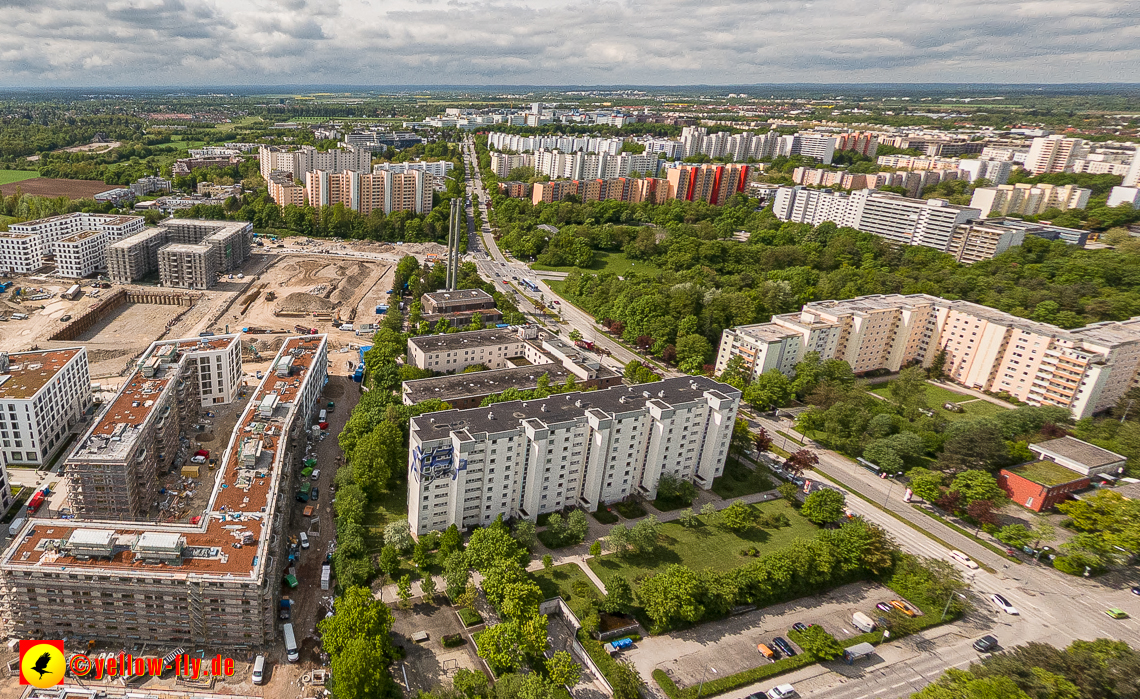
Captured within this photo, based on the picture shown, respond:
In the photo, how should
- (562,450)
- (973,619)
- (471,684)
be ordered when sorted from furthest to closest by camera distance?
(562,450)
(973,619)
(471,684)

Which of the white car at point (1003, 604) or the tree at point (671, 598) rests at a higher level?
the tree at point (671, 598)

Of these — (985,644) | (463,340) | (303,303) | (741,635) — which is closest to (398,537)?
(741,635)

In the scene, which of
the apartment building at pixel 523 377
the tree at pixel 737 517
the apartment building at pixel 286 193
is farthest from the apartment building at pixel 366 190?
the tree at pixel 737 517

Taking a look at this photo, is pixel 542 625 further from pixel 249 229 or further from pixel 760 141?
pixel 760 141

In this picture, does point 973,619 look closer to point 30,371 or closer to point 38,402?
point 38,402

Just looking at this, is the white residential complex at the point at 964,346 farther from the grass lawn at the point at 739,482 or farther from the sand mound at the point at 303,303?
the sand mound at the point at 303,303

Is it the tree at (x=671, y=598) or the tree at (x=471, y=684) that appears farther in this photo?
the tree at (x=671, y=598)
